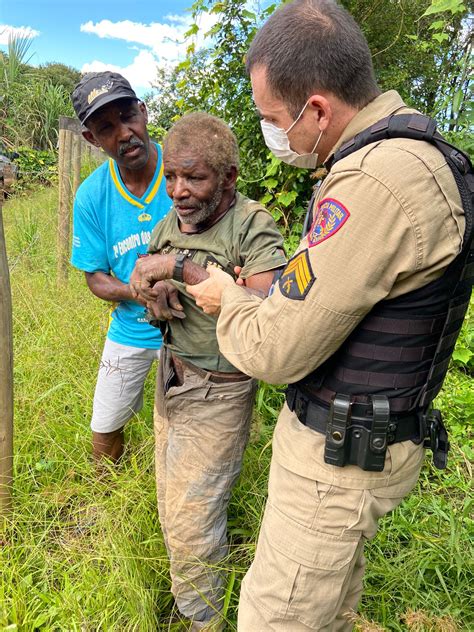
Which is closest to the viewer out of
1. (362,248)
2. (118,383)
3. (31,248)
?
(362,248)

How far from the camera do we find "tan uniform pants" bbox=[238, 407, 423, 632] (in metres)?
1.21

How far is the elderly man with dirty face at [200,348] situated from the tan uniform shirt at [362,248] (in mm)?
455

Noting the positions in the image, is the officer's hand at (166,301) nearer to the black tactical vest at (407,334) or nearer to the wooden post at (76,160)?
the black tactical vest at (407,334)

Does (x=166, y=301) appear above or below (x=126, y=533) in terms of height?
above

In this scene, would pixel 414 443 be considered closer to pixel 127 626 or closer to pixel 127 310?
pixel 127 626


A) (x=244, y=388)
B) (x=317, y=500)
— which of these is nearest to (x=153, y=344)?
(x=244, y=388)

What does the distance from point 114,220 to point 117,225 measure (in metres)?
0.03

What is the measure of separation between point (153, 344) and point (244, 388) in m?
0.78

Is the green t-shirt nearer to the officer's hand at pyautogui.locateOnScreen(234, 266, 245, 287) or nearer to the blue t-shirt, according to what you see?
the officer's hand at pyautogui.locateOnScreen(234, 266, 245, 287)

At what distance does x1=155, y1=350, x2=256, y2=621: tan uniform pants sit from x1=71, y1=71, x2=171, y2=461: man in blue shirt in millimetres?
627

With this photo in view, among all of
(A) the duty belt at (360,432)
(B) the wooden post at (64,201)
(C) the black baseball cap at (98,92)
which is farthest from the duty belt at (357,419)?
(B) the wooden post at (64,201)

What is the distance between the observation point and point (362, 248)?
0.98 meters

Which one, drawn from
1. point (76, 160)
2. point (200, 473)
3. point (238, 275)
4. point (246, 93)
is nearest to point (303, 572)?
point (200, 473)

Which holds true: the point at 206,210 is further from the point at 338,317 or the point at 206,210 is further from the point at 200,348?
the point at 338,317
